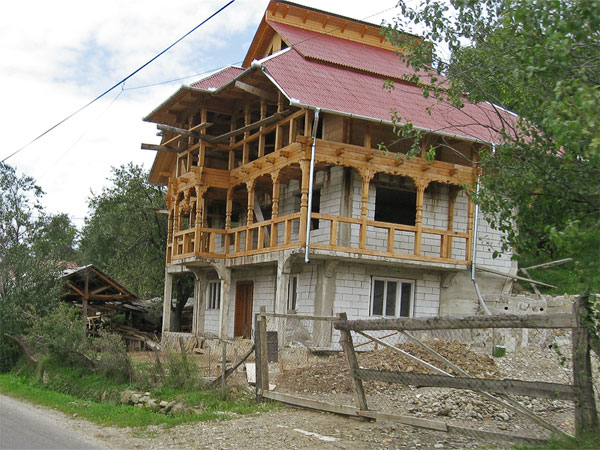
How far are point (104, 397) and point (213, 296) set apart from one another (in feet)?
38.9

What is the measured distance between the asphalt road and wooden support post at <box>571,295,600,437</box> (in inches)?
251

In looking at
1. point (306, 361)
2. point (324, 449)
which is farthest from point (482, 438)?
point (306, 361)

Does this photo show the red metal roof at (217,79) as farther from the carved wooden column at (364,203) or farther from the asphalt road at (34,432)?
the asphalt road at (34,432)

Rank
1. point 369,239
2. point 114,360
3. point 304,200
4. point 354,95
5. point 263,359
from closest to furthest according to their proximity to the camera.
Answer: point 263,359
point 114,360
point 304,200
point 354,95
point 369,239

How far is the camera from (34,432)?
10602mm

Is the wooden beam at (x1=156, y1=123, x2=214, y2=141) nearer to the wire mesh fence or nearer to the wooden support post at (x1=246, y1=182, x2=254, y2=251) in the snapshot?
the wooden support post at (x1=246, y1=182, x2=254, y2=251)

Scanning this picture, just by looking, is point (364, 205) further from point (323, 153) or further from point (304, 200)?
point (323, 153)

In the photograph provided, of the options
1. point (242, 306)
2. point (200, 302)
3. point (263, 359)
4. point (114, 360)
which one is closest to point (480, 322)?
point (263, 359)

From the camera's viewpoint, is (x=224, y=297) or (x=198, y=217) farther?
(x=198, y=217)

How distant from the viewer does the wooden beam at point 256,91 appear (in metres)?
20.2

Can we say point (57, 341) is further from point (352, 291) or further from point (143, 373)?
point (352, 291)

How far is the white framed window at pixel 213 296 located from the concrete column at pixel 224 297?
119 inches

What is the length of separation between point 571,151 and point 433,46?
427cm

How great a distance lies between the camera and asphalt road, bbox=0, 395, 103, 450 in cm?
954
